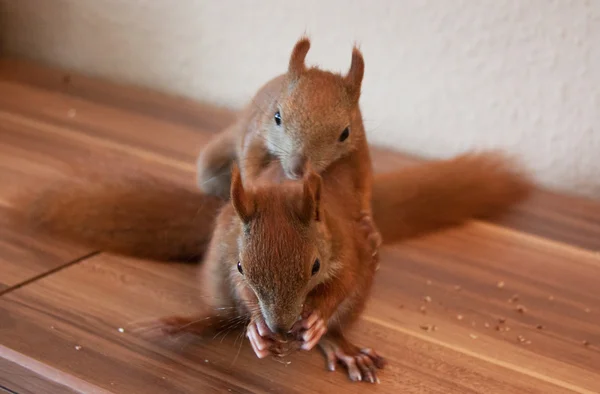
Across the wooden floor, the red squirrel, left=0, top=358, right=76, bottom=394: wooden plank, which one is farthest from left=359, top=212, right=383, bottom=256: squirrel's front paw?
left=0, top=358, right=76, bottom=394: wooden plank

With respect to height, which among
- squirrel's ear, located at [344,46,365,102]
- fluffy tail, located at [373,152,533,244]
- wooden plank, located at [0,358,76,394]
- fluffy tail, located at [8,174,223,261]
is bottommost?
wooden plank, located at [0,358,76,394]

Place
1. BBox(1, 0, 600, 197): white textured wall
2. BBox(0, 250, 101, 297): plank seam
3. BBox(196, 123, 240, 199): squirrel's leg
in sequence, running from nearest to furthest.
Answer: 1. BBox(0, 250, 101, 297): plank seam
2. BBox(196, 123, 240, 199): squirrel's leg
3. BBox(1, 0, 600, 197): white textured wall

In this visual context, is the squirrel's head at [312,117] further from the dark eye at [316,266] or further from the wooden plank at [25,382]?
the wooden plank at [25,382]

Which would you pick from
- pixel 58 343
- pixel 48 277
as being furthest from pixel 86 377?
pixel 48 277

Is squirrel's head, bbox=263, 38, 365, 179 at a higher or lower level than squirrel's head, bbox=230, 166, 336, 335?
higher

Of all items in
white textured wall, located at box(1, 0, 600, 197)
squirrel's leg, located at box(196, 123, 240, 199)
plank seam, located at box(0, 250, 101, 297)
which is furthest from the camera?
white textured wall, located at box(1, 0, 600, 197)

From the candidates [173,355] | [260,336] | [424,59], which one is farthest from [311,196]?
[424,59]

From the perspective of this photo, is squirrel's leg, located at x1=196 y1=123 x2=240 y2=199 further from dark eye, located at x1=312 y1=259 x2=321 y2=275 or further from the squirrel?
dark eye, located at x1=312 y1=259 x2=321 y2=275

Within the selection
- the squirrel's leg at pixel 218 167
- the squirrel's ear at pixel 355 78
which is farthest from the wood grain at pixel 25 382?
the squirrel's ear at pixel 355 78
